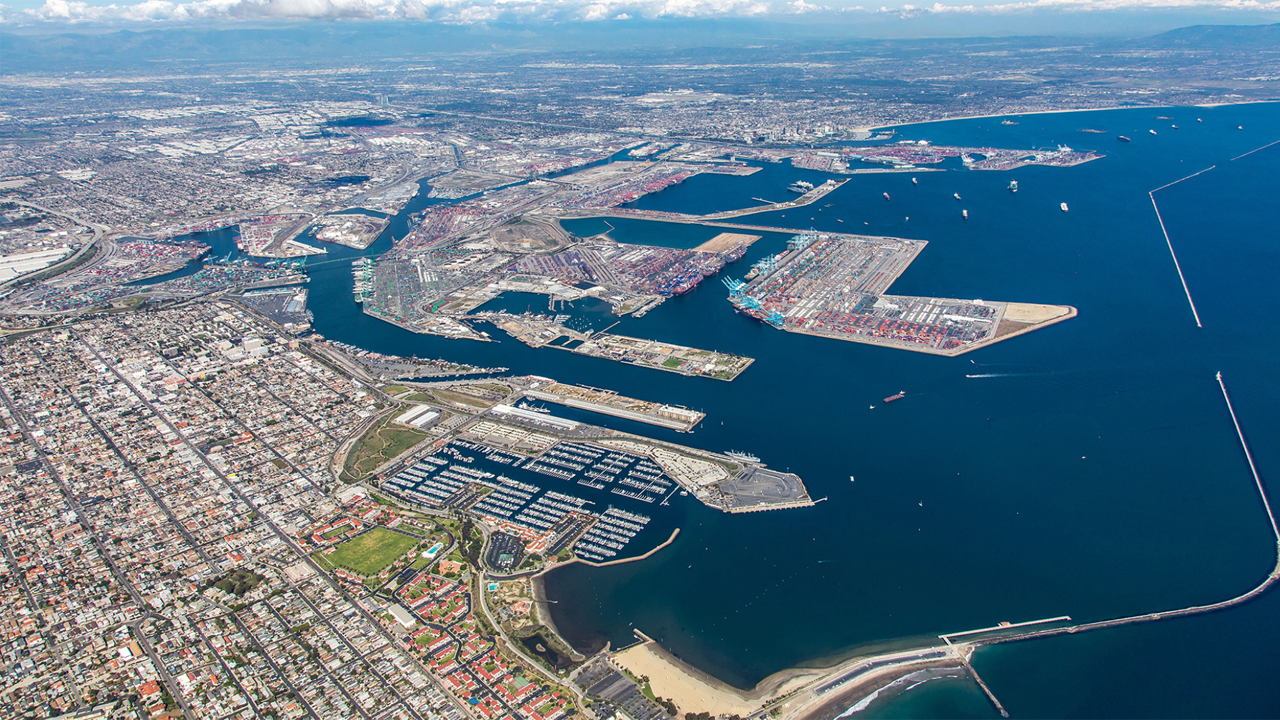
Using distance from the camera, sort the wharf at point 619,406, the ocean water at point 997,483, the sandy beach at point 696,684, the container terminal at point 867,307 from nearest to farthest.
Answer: the sandy beach at point 696,684, the ocean water at point 997,483, the wharf at point 619,406, the container terminal at point 867,307

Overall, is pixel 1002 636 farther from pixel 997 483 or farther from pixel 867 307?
pixel 867 307

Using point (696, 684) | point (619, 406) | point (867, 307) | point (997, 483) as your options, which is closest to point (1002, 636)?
point (997, 483)

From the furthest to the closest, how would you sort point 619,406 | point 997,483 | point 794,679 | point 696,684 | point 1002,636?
point 619,406, point 997,483, point 1002,636, point 794,679, point 696,684

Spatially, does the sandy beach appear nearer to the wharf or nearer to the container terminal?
the wharf

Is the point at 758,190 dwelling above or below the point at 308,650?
above

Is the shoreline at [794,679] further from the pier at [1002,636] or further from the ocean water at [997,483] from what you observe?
the ocean water at [997,483]

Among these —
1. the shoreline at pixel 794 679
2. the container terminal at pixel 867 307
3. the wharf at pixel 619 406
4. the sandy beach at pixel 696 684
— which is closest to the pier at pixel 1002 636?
the shoreline at pixel 794 679

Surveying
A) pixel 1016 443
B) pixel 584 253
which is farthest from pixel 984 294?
pixel 584 253

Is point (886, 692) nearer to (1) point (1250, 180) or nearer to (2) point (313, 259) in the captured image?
(2) point (313, 259)
